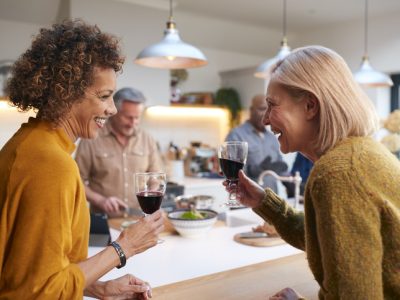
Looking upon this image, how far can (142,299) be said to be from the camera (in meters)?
1.31

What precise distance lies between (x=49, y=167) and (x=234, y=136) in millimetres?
2996

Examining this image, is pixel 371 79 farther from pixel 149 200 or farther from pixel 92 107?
pixel 92 107

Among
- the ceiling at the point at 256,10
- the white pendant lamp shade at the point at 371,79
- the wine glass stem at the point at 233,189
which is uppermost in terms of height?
the ceiling at the point at 256,10

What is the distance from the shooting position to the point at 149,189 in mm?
1355

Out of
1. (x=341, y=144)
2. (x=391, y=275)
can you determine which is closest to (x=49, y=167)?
(x=341, y=144)

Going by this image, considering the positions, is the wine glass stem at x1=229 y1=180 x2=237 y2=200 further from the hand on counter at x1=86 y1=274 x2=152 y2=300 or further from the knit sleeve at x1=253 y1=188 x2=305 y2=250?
the hand on counter at x1=86 y1=274 x2=152 y2=300

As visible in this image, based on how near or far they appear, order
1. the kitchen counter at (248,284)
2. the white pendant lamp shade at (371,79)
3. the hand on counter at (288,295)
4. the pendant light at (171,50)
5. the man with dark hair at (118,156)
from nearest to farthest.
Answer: the hand on counter at (288,295)
the kitchen counter at (248,284)
the pendant light at (171,50)
the man with dark hair at (118,156)
the white pendant lamp shade at (371,79)

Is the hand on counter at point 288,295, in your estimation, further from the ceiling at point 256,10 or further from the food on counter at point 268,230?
the ceiling at point 256,10

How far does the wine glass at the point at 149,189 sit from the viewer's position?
1.34m

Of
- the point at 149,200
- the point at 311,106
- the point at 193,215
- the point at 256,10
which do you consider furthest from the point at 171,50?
the point at 256,10

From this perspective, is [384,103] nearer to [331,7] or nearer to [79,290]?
[331,7]

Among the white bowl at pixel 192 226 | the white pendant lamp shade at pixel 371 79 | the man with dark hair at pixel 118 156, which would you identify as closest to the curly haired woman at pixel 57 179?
the white bowl at pixel 192 226

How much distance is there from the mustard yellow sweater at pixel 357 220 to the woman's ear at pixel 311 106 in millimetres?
148

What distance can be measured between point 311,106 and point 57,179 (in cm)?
68
